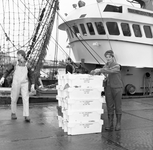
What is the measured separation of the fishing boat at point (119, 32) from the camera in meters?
11.8

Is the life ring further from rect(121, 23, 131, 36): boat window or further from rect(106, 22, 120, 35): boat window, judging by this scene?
rect(106, 22, 120, 35): boat window

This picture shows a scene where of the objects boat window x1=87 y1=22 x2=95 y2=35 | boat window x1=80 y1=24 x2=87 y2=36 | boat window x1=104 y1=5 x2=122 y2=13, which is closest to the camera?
boat window x1=104 y1=5 x2=122 y2=13

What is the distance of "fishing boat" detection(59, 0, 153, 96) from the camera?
465 inches

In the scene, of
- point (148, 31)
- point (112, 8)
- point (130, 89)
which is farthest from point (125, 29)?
point (130, 89)

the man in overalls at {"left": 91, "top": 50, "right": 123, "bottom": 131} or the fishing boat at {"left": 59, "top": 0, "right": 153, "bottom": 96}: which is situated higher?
the fishing boat at {"left": 59, "top": 0, "right": 153, "bottom": 96}

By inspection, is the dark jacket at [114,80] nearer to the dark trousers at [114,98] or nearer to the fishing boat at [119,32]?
the dark trousers at [114,98]

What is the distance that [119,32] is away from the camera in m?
12.0

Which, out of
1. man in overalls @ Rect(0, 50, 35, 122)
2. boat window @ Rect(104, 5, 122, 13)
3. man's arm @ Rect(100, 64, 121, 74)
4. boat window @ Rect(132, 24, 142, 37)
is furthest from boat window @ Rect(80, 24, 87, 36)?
man's arm @ Rect(100, 64, 121, 74)

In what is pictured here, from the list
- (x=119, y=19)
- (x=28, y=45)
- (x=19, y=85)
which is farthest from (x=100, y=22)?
(x=19, y=85)

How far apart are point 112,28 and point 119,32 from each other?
15.6 inches

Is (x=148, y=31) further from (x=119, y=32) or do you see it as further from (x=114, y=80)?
(x=114, y=80)

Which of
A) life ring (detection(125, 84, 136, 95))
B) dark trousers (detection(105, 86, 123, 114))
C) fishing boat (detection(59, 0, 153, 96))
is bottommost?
life ring (detection(125, 84, 136, 95))

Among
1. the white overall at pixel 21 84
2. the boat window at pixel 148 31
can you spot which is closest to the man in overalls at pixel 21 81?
the white overall at pixel 21 84

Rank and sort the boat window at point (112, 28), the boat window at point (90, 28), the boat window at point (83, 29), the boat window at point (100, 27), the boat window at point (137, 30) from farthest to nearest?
the boat window at point (83, 29) → the boat window at point (90, 28) → the boat window at point (137, 30) → the boat window at point (100, 27) → the boat window at point (112, 28)
